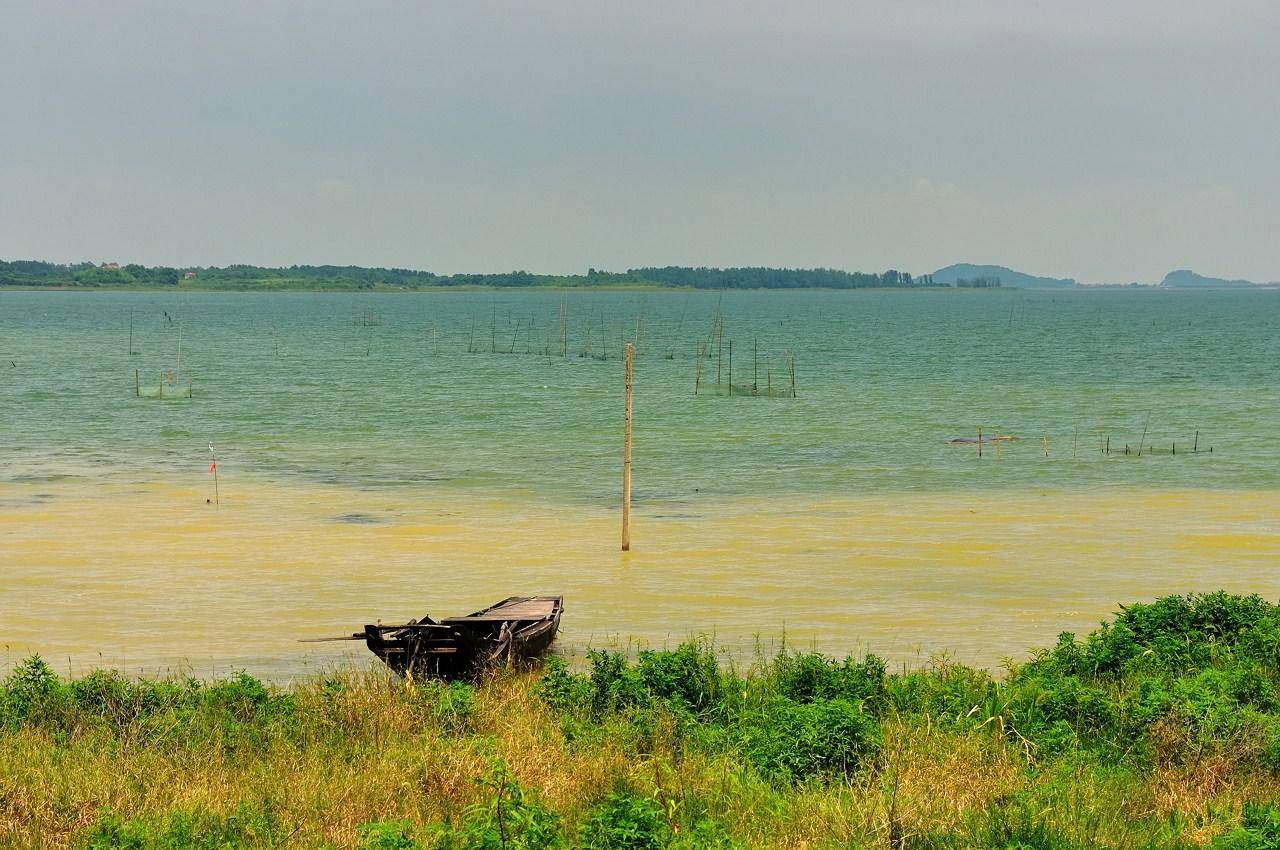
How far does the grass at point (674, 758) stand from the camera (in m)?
11.4

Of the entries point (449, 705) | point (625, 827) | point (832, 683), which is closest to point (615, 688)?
point (449, 705)

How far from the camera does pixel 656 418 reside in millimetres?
62500

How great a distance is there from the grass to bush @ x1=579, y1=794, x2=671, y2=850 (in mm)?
20

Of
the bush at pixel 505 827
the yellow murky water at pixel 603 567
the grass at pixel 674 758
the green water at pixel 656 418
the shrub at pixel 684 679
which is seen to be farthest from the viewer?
the green water at pixel 656 418

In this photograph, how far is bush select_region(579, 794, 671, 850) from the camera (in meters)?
11.0

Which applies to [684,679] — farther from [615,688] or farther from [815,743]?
[815,743]

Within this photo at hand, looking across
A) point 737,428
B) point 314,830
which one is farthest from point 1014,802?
point 737,428

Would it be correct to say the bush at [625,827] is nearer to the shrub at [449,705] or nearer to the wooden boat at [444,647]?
the shrub at [449,705]

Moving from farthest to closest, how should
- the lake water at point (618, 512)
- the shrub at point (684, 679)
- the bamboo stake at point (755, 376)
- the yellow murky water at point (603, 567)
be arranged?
the bamboo stake at point (755, 376)
the lake water at point (618, 512)
the yellow murky water at point (603, 567)
the shrub at point (684, 679)

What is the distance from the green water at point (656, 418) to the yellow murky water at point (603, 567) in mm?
4102

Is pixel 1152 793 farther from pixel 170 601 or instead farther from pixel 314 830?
pixel 170 601

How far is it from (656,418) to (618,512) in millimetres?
26452

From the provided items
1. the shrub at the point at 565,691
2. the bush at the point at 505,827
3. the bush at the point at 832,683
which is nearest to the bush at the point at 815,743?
the bush at the point at 832,683

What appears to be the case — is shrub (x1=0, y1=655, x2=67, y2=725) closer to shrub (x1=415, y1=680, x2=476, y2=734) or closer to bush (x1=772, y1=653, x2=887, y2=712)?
shrub (x1=415, y1=680, x2=476, y2=734)
